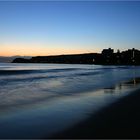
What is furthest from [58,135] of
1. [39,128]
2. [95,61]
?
[95,61]

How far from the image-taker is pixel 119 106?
9242 mm

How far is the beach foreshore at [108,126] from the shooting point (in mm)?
5621

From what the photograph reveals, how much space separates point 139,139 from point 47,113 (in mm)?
3743

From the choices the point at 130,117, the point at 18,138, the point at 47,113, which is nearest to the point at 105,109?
the point at 130,117

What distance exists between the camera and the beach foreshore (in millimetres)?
5621

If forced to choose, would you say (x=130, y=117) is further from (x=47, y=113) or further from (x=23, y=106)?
(x=23, y=106)

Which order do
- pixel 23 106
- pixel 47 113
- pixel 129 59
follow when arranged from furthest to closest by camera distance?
pixel 129 59 < pixel 23 106 < pixel 47 113

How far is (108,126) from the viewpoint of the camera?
631cm

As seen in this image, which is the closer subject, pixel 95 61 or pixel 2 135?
pixel 2 135

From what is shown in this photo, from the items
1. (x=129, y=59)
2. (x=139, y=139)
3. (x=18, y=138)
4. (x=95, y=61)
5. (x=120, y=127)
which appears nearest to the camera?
(x=139, y=139)

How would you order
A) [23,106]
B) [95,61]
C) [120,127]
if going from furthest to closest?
[95,61] < [23,106] < [120,127]

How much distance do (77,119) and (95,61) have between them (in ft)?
615

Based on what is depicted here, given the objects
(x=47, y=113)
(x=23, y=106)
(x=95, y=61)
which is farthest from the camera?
(x=95, y=61)

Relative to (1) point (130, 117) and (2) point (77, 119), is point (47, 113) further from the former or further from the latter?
(1) point (130, 117)
